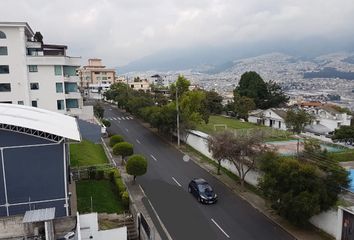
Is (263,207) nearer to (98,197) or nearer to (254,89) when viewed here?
(98,197)

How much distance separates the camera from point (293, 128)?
5050 centimetres

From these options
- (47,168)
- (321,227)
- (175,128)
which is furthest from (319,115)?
(47,168)

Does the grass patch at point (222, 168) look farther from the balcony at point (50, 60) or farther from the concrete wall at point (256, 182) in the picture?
the balcony at point (50, 60)

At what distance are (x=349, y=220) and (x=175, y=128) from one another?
26.4 metres

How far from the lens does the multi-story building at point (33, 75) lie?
36.5 meters

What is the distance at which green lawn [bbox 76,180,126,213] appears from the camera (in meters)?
20.5

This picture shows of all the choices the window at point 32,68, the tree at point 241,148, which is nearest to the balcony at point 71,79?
the window at point 32,68

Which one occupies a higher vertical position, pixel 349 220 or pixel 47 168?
pixel 47 168

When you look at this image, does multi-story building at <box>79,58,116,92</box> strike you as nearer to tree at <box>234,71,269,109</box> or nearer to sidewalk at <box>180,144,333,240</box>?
tree at <box>234,71,269,109</box>

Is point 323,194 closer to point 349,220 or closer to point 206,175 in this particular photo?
point 349,220

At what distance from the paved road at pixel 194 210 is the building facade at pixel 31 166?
21.6 feet

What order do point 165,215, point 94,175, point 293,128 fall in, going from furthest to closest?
point 293,128 < point 94,175 < point 165,215

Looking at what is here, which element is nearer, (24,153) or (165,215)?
(24,153)

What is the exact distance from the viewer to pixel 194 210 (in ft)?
72.5
